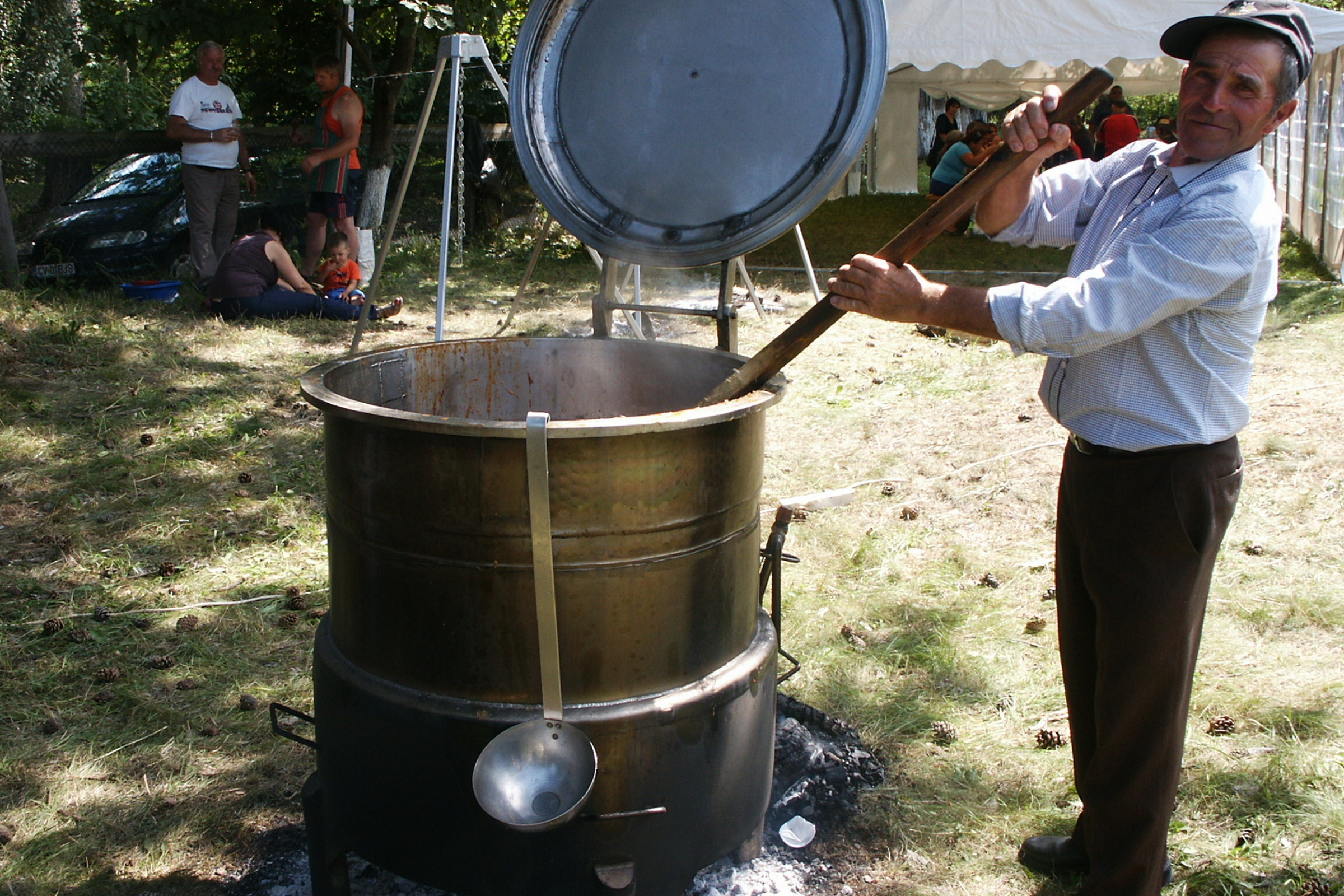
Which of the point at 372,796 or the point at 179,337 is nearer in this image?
the point at 372,796

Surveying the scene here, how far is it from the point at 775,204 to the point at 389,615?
4.67ft

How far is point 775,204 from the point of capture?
2.84 meters

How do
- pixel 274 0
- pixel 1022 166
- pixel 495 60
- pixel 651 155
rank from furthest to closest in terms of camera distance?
1. pixel 495 60
2. pixel 274 0
3. pixel 651 155
4. pixel 1022 166

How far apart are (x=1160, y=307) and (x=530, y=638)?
4.48ft

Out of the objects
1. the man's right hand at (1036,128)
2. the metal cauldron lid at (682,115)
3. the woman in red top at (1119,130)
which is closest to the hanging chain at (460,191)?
the woman in red top at (1119,130)

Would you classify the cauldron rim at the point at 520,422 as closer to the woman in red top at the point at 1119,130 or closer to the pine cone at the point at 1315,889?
the pine cone at the point at 1315,889

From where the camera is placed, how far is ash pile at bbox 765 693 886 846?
3.02m

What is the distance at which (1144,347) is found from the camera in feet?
7.18

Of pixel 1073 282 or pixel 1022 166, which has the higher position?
pixel 1022 166

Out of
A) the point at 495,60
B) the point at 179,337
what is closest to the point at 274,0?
the point at 179,337

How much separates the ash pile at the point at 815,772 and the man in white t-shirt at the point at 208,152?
299 inches

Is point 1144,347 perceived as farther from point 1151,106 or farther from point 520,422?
point 1151,106

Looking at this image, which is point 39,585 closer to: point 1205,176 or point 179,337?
point 179,337

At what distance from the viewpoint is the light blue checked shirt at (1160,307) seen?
79.8 inches
